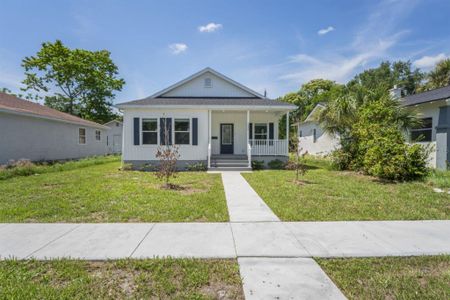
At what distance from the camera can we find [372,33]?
13.6m

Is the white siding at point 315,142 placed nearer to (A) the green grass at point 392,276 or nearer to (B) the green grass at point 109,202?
(B) the green grass at point 109,202

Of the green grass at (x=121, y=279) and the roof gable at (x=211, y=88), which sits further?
the roof gable at (x=211, y=88)

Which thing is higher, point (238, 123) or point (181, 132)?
point (238, 123)

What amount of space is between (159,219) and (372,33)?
15.9 meters

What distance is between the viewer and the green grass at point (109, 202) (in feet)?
16.0

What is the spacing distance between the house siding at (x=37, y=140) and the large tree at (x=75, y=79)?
11485 mm

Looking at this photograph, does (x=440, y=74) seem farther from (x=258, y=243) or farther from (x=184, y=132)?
Answer: (x=258, y=243)

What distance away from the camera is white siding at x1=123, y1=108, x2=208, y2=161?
12898 millimetres

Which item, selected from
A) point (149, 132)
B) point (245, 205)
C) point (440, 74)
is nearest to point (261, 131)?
point (149, 132)

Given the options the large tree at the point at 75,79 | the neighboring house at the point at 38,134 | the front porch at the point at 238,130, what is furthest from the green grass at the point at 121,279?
the large tree at the point at 75,79

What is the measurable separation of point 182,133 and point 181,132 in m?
0.08

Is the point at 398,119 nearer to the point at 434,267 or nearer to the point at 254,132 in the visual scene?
the point at 254,132

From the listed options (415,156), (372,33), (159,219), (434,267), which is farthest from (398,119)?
(159,219)

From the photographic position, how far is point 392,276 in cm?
276
